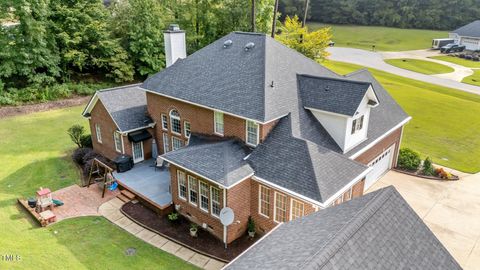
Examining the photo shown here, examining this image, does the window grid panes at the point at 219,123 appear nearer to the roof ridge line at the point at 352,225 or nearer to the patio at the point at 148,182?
the patio at the point at 148,182

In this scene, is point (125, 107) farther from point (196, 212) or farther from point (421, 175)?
point (421, 175)

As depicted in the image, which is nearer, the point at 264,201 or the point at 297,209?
the point at 297,209

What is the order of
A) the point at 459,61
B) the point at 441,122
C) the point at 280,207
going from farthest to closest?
the point at 459,61 < the point at 441,122 < the point at 280,207

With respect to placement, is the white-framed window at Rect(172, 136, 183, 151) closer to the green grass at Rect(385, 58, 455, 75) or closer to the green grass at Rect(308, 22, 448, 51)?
the green grass at Rect(385, 58, 455, 75)

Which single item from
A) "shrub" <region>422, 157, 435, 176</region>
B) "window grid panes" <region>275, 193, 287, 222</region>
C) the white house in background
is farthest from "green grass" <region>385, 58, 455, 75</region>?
"window grid panes" <region>275, 193, 287, 222</region>

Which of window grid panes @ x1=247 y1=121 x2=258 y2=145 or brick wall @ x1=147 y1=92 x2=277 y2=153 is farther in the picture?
brick wall @ x1=147 y1=92 x2=277 y2=153

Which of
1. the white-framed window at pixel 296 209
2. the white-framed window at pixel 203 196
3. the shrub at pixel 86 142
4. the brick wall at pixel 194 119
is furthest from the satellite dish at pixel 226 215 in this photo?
the shrub at pixel 86 142

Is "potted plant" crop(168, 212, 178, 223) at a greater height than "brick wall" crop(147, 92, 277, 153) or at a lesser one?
lesser

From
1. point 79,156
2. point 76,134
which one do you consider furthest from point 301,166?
point 76,134

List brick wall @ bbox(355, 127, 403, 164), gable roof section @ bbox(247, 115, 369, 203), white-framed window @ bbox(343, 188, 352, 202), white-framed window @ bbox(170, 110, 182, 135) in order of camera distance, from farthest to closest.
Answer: white-framed window @ bbox(170, 110, 182, 135) → brick wall @ bbox(355, 127, 403, 164) → white-framed window @ bbox(343, 188, 352, 202) → gable roof section @ bbox(247, 115, 369, 203)
